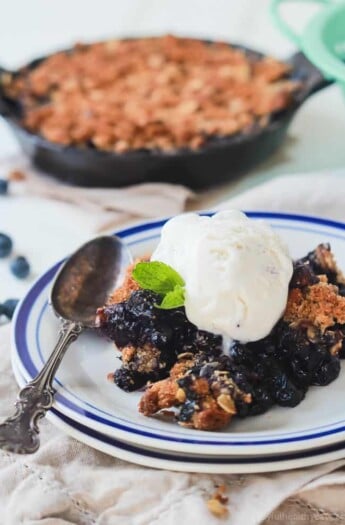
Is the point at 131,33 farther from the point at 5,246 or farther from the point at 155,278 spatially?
the point at 155,278

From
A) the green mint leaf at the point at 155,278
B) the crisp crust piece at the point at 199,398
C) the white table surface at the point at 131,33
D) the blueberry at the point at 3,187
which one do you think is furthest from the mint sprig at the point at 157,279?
the blueberry at the point at 3,187

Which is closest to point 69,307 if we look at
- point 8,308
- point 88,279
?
point 88,279

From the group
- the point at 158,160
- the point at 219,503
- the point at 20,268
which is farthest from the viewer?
the point at 158,160

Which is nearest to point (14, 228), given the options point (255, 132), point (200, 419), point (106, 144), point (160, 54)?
point (106, 144)

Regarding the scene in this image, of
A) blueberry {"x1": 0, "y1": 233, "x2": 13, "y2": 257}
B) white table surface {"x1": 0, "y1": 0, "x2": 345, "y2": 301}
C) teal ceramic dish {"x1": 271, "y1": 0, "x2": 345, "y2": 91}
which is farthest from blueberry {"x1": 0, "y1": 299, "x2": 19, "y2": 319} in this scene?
teal ceramic dish {"x1": 271, "y1": 0, "x2": 345, "y2": 91}

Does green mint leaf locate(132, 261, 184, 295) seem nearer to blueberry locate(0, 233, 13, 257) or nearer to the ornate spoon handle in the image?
the ornate spoon handle

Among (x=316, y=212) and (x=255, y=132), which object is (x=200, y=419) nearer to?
(x=316, y=212)
